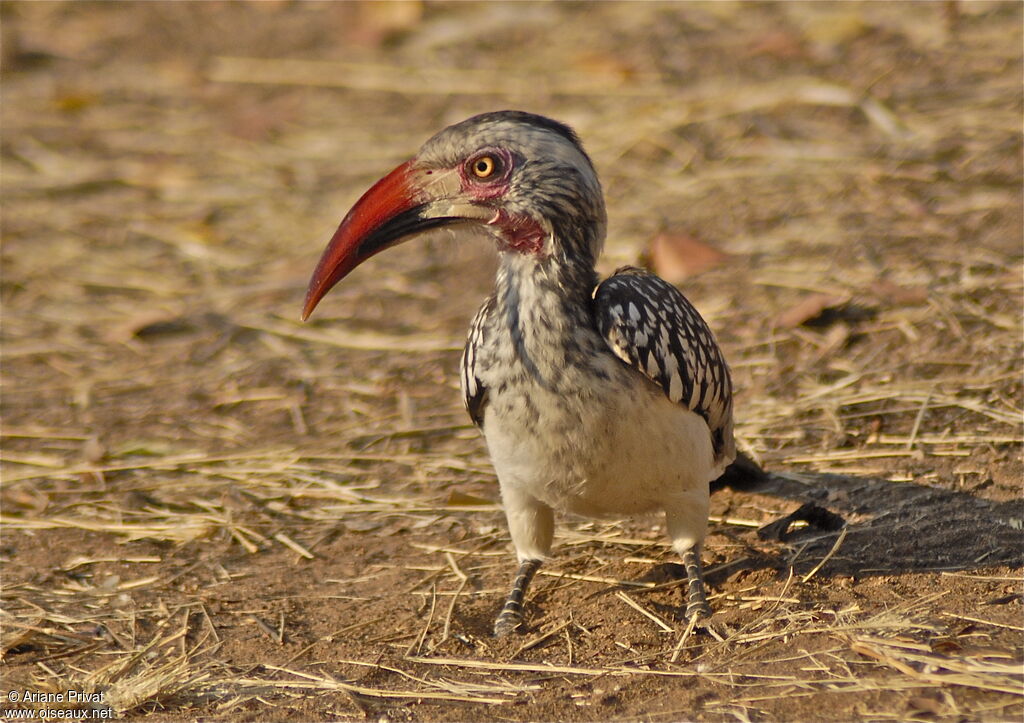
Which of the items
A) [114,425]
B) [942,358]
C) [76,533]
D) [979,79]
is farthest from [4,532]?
[979,79]

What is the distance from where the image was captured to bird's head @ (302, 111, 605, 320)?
11.9ft

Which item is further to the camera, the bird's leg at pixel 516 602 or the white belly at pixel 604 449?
the bird's leg at pixel 516 602

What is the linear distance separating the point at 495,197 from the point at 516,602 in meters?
1.26

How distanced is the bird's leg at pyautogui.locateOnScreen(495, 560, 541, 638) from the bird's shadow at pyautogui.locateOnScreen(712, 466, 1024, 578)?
2.76 feet

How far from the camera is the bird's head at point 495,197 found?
11.9 feet

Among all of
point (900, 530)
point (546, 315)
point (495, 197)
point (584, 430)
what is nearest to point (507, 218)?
point (495, 197)

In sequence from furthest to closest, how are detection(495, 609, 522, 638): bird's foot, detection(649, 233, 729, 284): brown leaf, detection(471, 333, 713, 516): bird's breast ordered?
1. detection(649, 233, 729, 284): brown leaf
2. detection(495, 609, 522, 638): bird's foot
3. detection(471, 333, 713, 516): bird's breast

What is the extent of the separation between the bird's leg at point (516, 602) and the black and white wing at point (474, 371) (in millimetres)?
507

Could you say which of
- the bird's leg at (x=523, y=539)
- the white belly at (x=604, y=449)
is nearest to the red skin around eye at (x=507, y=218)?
the white belly at (x=604, y=449)

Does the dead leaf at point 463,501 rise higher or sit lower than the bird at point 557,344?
lower

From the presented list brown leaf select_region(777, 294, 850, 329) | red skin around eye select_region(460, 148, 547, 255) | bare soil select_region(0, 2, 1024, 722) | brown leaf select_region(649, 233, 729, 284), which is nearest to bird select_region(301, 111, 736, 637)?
red skin around eye select_region(460, 148, 547, 255)

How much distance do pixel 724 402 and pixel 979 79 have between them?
4412 mm

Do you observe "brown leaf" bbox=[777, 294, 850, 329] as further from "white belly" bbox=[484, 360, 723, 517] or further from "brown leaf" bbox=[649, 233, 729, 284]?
"white belly" bbox=[484, 360, 723, 517]

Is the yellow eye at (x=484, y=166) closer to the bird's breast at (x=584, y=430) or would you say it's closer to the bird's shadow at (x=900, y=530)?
the bird's breast at (x=584, y=430)
